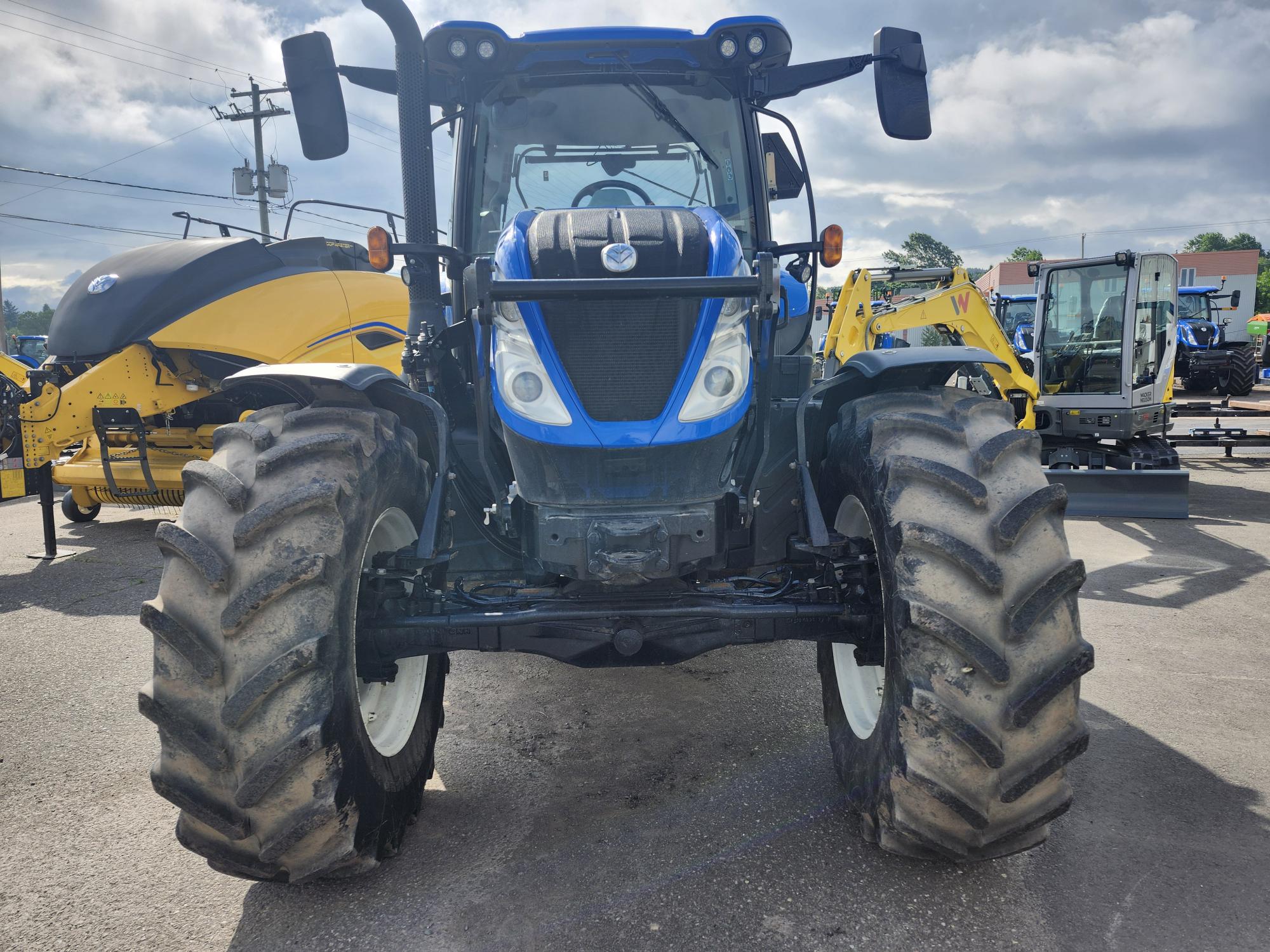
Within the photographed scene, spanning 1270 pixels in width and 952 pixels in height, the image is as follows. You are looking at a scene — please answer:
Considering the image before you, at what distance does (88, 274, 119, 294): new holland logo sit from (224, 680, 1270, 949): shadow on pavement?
544 centimetres

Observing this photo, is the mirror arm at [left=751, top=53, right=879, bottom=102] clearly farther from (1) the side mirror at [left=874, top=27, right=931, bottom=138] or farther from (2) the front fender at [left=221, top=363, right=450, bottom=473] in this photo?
(2) the front fender at [left=221, top=363, right=450, bottom=473]

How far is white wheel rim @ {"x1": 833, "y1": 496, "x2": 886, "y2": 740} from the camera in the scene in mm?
2846

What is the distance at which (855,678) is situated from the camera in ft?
9.96

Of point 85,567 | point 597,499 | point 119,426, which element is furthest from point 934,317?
point 85,567

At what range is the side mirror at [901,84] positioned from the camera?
317cm

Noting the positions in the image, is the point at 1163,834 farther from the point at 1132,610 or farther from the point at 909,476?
the point at 1132,610

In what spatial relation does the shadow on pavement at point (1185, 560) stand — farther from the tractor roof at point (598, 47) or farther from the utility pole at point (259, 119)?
the utility pole at point (259, 119)

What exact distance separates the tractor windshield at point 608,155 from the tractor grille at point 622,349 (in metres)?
1.05

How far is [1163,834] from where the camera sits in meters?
2.74

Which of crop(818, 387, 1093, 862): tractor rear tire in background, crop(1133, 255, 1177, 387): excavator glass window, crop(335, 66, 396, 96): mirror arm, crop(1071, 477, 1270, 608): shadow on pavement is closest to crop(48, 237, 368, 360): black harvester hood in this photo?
crop(335, 66, 396, 96): mirror arm

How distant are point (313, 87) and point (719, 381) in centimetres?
184

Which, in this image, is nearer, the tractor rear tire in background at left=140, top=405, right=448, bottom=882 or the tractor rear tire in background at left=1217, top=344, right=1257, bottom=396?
the tractor rear tire in background at left=140, top=405, right=448, bottom=882

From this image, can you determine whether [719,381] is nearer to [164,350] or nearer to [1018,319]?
[164,350]

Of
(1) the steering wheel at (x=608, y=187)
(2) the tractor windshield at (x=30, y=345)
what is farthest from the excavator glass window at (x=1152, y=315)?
(2) the tractor windshield at (x=30, y=345)
